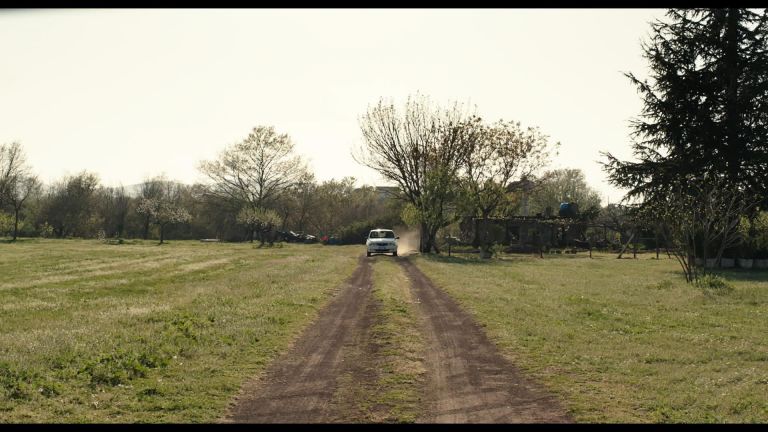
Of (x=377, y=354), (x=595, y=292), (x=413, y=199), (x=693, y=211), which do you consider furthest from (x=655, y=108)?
(x=377, y=354)

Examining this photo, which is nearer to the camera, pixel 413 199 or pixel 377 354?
pixel 377 354

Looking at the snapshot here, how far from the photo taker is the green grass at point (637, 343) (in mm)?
8586


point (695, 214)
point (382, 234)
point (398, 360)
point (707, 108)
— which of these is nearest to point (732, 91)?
point (707, 108)

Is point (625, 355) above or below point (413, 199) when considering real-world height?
below

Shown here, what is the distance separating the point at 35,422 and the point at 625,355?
1055cm

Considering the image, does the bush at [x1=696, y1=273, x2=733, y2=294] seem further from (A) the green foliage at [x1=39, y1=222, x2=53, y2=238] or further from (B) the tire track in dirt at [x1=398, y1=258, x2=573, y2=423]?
(A) the green foliage at [x1=39, y1=222, x2=53, y2=238]

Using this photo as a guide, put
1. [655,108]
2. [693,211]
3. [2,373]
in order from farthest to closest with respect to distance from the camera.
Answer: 1. [655,108]
2. [693,211]
3. [2,373]

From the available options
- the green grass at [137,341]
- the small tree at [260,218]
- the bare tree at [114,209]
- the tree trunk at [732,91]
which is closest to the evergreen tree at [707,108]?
the tree trunk at [732,91]

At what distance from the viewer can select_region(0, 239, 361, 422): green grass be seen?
842cm

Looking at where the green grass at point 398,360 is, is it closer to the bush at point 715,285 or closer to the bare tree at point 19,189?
the bush at point 715,285

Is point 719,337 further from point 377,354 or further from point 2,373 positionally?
point 2,373

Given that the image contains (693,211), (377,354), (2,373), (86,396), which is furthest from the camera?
(693,211)

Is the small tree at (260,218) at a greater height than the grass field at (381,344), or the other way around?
the small tree at (260,218)

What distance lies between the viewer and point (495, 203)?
58.9 meters
